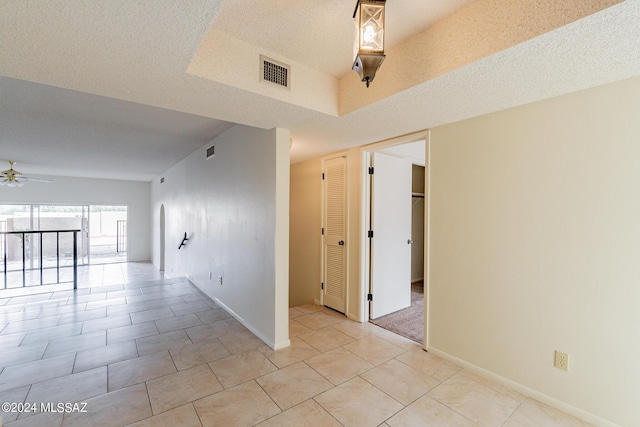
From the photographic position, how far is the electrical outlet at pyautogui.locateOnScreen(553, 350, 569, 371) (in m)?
1.91

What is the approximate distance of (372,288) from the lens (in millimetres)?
3543

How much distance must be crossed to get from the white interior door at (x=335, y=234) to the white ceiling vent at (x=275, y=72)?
178 centimetres

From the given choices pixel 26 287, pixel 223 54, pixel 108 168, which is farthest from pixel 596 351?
pixel 108 168

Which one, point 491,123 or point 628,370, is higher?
point 491,123

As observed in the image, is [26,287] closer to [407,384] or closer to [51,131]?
[51,131]

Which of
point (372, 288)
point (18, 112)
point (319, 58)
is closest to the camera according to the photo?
point (319, 58)

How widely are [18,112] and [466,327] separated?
5033 mm

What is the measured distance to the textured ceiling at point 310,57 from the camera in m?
1.24

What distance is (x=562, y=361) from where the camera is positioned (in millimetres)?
1930

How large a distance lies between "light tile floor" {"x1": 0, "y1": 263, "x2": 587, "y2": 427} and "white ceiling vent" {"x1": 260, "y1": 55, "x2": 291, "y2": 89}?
2.31 m

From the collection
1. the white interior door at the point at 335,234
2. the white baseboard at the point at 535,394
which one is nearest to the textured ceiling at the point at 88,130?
the white interior door at the point at 335,234

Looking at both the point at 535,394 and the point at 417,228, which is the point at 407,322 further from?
the point at 417,228

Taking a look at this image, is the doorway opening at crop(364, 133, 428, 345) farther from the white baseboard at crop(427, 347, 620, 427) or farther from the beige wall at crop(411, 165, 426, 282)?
the beige wall at crop(411, 165, 426, 282)

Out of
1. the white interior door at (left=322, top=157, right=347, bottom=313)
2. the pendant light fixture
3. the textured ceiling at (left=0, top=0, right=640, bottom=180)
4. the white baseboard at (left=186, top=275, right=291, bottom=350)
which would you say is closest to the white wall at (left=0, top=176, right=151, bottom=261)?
the white baseboard at (left=186, top=275, right=291, bottom=350)
